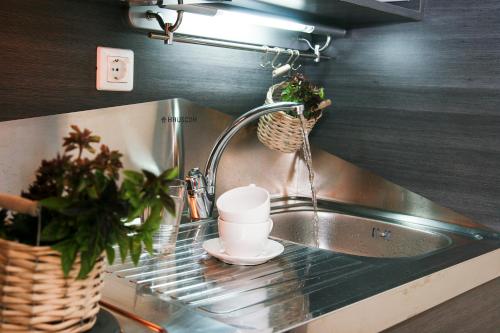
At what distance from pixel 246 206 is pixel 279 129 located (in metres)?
0.49

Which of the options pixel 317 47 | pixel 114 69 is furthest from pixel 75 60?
pixel 317 47

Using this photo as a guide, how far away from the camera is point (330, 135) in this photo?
1.94 meters

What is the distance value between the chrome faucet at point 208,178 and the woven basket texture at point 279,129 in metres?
0.23

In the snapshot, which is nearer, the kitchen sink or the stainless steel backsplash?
the stainless steel backsplash

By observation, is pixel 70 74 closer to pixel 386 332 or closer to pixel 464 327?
pixel 386 332

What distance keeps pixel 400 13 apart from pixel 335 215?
592 mm

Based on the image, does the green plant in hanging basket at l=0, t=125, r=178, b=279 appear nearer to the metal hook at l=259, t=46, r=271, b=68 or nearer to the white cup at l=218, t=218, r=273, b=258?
the white cup at l=218, t=218, r=273, b=258

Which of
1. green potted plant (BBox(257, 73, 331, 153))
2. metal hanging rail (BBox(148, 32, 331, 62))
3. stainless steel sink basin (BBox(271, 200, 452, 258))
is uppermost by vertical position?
metal hanging rail (BBox(148, 32, 331, 62))

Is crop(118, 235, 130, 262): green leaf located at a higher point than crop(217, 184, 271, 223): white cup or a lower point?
higher

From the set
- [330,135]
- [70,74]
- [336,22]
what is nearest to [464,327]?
[330,135]

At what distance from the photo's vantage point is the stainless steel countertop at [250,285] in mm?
928

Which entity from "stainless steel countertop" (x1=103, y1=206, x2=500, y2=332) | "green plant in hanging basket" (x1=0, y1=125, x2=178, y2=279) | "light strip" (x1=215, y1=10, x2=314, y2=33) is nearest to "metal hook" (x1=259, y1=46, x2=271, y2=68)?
"light strip" (x1=215, y1=10, x2=314, y2=33)

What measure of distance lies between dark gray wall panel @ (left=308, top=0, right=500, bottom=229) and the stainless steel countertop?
1.13ft

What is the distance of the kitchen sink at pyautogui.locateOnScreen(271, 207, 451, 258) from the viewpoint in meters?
1.69
